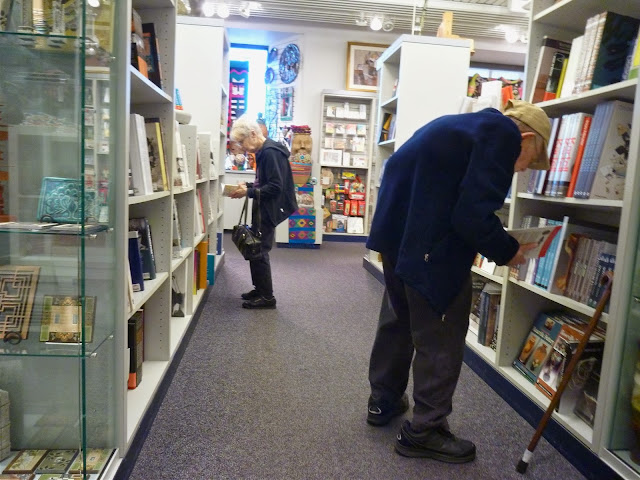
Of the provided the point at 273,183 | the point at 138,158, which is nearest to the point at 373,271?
the point at 273,183

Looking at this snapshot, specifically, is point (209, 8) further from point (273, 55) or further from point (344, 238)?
point (344, 238)

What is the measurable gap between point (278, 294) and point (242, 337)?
1264 mm

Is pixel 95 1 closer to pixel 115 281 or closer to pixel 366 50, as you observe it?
pixel 115 281

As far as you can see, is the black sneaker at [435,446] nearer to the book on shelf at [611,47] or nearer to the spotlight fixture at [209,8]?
the book on shelf at [611,47]

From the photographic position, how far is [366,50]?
8.63 meters

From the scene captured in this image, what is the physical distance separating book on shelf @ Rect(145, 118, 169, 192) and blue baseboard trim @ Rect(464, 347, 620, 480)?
1.84 meters

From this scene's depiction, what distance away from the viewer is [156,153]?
7.53ft

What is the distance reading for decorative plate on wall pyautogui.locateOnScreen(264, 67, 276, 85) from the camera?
887 cm

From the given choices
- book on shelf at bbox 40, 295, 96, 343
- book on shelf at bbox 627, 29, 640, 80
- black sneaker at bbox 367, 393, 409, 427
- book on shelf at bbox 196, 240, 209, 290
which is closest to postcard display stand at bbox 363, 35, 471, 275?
book on shelf at bbox 196, 240, 209, 290

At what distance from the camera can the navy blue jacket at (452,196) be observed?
178 centimetres

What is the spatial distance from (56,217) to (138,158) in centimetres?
59

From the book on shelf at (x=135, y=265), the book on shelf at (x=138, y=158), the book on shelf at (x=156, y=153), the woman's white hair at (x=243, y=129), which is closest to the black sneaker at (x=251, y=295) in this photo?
the woman's white hair at (x=243, y=129)

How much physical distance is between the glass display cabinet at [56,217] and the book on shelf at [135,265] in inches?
21.4

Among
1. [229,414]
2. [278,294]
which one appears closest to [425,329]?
[229,414]
